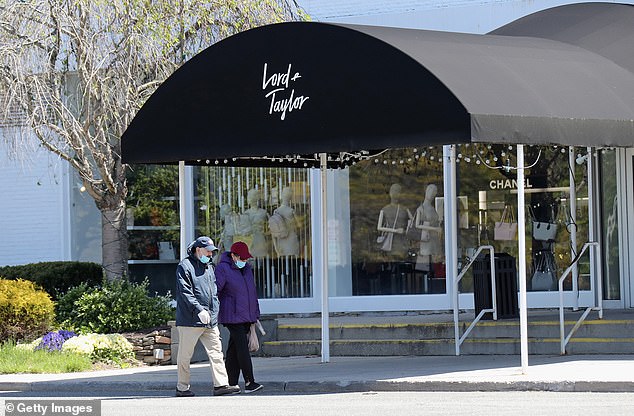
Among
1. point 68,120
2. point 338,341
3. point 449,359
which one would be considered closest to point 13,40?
point 68,120

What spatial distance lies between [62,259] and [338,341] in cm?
750

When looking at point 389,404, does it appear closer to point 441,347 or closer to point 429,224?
point 441,347

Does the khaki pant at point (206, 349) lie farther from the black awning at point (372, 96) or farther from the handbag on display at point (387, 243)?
the handbag on display at point (387, 243)

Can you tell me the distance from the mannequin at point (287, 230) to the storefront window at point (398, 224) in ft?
3.43

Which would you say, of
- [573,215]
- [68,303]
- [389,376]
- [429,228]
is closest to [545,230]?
[573,215]

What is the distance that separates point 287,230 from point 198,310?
26.4ft

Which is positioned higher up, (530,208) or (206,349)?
(530,208)

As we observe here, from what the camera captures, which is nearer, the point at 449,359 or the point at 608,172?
the point at 449,359

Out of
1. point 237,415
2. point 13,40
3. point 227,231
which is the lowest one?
A: point 237,415

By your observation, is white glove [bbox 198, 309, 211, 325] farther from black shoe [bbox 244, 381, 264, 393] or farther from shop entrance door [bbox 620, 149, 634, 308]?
shop entrance door [bbox 620, 149, 634, 308]

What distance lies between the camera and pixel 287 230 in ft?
72.5

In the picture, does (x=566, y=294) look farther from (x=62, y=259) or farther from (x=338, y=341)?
(x=62, y=259)

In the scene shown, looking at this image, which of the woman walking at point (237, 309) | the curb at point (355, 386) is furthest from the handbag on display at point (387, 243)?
the woman walking at point (237, 309)

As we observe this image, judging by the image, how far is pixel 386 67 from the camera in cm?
1441
